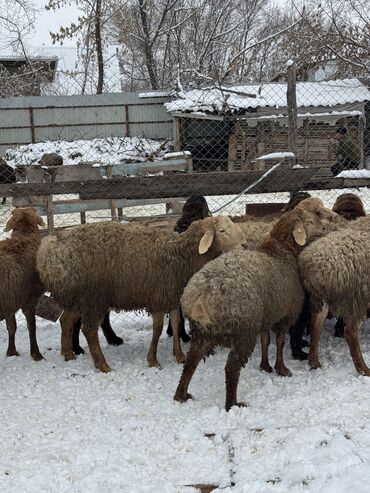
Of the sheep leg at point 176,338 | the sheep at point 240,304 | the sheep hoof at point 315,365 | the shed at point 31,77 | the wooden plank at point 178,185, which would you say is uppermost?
the shed at point 31,77

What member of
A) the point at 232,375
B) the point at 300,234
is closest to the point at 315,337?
the point at 300,234

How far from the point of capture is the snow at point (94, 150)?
22125 mm

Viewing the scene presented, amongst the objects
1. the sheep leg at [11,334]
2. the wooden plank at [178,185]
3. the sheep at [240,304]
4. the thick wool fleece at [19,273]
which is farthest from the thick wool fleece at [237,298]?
the sheep leg at [11,334]

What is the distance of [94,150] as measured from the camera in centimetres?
2275

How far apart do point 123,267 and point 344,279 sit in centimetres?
196

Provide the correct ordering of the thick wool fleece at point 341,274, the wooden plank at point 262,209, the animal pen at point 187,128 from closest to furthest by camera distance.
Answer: the thick wool fleece at point 341,274 < the wooden plank at point 262,209 < the animal pen at point 187,128

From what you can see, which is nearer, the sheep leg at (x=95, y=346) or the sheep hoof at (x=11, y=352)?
the sheep leg at (x=95, y=346)

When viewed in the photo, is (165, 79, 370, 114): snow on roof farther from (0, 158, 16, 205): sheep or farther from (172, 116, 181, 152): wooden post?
(0, 158, 16, 205): sheep

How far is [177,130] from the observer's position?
2289 centimetres

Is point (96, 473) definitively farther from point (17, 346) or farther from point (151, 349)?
point (17, 346)

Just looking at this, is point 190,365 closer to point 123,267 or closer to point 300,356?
point 123,267

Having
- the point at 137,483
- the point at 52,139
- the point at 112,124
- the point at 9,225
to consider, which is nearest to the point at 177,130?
the point at 112,124

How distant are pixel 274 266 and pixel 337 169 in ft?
24.4

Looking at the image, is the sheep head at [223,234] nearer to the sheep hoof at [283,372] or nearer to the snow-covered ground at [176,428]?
the snow-covered ground at [176,428]
